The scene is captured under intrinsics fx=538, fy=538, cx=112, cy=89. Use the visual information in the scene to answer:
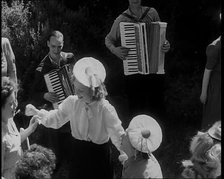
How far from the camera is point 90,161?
4.93 meters

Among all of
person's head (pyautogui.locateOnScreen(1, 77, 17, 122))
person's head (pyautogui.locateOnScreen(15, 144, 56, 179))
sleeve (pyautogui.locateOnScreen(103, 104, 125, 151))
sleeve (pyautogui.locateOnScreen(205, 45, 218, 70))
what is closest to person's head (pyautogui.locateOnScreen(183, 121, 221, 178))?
sleeve (pyautogui.locateOnScreen(103, 104, 125, 151))

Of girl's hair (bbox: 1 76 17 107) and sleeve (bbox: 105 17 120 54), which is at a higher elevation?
girl's hair (bbox: 1 76 17 107)

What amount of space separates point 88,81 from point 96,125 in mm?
415

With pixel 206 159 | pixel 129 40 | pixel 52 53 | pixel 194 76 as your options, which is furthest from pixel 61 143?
pixel 194 76

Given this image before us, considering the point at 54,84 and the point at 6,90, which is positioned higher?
the point at 6,90

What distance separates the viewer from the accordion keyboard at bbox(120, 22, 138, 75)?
602 centimetres

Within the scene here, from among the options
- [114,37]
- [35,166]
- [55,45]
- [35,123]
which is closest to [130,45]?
[114,37]

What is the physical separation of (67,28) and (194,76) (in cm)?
229

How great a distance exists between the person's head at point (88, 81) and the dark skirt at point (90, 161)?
1.51ft

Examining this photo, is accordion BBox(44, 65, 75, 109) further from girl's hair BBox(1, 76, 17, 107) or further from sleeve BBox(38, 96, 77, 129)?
girl's hair BBox(1, 76, 17, 107)

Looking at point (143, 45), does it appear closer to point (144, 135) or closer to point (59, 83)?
point (59, 83)

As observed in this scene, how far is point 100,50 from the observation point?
802 centimetres

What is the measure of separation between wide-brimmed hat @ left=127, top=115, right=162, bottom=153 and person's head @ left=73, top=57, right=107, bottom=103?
505 millimetres

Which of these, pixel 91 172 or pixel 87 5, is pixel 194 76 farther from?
pixel 91 172
